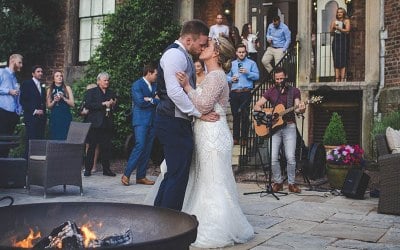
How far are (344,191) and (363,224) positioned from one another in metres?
1.81

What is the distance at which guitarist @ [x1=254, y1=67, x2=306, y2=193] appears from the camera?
711 cm

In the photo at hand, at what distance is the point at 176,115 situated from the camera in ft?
12.6

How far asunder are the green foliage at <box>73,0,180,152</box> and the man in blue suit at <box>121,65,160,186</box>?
3954 millimetres

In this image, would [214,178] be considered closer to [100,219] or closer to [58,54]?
[100,219]

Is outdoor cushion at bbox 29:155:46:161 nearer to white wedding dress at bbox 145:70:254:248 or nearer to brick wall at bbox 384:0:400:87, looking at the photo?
white wedding dress at bbox 145:70:254:248

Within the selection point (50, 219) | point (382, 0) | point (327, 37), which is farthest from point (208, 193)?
point (327, 37)

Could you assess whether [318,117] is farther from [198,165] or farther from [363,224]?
[198,165]

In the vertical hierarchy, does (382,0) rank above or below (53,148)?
above

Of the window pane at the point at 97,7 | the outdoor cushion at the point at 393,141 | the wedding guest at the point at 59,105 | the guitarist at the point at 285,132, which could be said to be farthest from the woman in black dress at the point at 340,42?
the window pane at the point at 97,7

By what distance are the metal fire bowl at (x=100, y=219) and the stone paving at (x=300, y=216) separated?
1.57 meters

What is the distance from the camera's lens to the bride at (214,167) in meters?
4.04

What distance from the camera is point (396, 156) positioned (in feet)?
18.8

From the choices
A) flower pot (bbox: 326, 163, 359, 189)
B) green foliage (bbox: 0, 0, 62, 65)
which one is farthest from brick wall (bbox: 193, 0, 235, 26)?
flower pot (bbox: 326, 163, 359, 189)

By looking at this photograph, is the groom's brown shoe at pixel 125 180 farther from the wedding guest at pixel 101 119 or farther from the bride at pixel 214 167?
the bride at pixel 214 167
